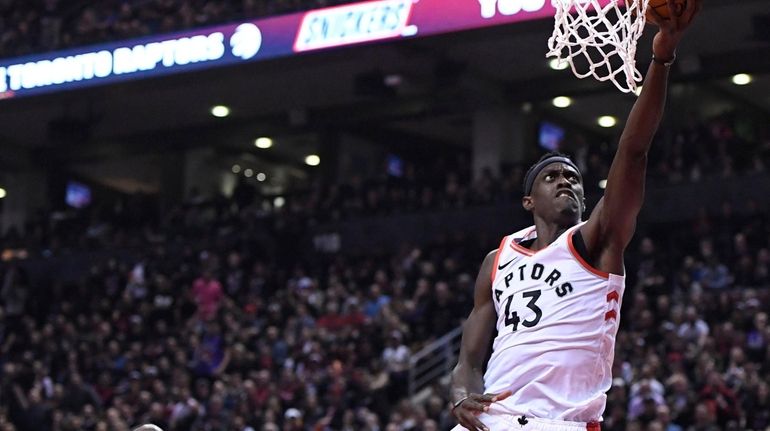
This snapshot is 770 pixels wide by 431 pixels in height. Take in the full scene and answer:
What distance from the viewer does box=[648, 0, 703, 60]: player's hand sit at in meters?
4.94

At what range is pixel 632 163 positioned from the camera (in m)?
5.26

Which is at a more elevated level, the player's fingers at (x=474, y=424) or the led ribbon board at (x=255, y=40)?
the led ribbon board at (x=255, y=40)

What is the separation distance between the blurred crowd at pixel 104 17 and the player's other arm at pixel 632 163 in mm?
16451

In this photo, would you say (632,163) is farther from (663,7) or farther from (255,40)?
(255,40)

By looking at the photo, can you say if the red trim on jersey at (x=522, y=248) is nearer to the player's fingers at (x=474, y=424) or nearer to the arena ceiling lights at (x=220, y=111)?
the player's fingers at (x=474, y=424)

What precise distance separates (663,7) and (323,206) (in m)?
20.8

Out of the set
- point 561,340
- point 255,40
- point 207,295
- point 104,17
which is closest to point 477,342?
point 561,340

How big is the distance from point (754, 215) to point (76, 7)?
1423 centimetres

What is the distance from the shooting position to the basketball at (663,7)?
4941 millimetres

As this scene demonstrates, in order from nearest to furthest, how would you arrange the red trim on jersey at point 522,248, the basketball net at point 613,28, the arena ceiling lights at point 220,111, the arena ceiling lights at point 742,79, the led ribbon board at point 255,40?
the basketball net at point 613,28, the red trim on jersey at point 522,248, the led ribbon board at point 255,40, the arena ceiling lights at point 742,79, the arena ceiling lights at point 220,111

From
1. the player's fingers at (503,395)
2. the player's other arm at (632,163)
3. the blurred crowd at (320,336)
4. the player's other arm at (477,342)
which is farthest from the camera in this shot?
the blurred crowd at (320,336)

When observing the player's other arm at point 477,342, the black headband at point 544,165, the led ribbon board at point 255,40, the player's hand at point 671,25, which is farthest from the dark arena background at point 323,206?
the player's hand at point 671,25

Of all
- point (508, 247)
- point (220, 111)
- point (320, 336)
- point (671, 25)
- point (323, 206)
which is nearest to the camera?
point (671, 25)

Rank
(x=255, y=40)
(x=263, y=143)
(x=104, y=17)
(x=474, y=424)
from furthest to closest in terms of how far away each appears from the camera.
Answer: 1. (x=263, y=143)
2. (x=104, y=17)
3. (x=255, y=40)
4. (x=474, y=424)
